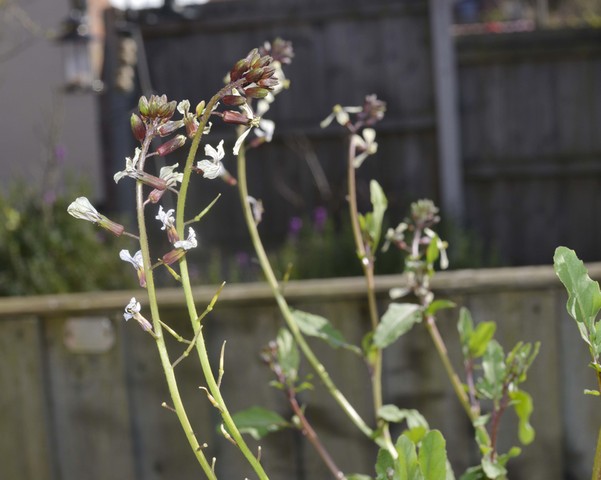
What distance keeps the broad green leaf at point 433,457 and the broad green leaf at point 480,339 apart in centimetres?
34

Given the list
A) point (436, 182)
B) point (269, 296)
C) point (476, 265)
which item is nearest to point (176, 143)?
point (269, 296)

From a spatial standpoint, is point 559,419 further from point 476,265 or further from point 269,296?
point 476,265

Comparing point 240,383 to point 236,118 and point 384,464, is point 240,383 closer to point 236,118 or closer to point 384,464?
point 384,464

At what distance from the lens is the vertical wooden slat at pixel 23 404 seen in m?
1.63

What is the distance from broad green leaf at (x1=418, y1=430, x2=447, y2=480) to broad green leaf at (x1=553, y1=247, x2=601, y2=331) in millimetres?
128

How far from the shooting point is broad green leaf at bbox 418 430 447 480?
634 millimetres

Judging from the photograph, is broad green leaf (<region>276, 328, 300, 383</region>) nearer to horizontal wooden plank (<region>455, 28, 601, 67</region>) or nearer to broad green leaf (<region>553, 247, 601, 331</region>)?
broad green leaf (<region>553, 247, 601, 331</region>)

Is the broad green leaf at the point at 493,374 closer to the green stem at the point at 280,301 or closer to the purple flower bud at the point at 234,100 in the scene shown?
the green stem at the point at 280,301

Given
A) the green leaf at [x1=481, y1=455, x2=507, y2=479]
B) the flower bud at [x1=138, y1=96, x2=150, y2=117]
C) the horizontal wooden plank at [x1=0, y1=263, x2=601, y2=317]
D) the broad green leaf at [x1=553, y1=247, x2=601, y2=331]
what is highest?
the flower bud at [x1=138, y1=96, x2=150, y2=117]

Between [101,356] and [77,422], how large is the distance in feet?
0.45

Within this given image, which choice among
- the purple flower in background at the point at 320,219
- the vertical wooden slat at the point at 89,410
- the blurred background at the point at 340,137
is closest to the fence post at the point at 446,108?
the blurred background at the point at 340,137

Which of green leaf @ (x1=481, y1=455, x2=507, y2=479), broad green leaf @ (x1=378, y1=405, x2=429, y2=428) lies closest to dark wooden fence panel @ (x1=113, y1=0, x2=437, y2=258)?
broad green leaf @ (x1=378, y1=405, x2=429, y2=428)

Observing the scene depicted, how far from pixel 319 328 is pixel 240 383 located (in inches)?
22.3

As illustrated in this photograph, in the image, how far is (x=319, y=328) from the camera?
109 cm
